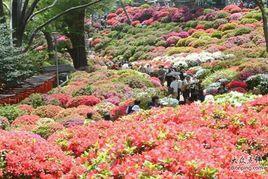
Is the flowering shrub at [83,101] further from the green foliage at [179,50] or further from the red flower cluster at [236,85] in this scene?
the green foliage at [179,50]

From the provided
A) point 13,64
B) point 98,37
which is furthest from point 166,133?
point 98,37

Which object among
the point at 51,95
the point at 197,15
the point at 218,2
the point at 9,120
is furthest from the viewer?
the point at 218,2

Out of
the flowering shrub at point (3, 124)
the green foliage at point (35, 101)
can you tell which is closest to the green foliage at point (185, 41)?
the green foliage at point (35, 101)

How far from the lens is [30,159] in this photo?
282 inches

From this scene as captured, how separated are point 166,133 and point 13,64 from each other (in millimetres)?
13044

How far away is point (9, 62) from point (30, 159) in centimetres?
1303

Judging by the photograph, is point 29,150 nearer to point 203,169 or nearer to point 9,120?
point 203,169

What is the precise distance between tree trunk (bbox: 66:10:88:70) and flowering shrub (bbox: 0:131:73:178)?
2330cm

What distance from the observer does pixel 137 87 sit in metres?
21.6

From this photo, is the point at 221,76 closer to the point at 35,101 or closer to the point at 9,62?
the point at 35,101

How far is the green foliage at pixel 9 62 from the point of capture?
63.6ft

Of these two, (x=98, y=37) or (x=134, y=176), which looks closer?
(x=134, y=176)

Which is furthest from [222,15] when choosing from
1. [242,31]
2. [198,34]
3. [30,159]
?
[30,159]

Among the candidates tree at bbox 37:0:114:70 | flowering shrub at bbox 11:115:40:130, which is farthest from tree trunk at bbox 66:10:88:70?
flowering shrub at bbox 11:115:40:130
